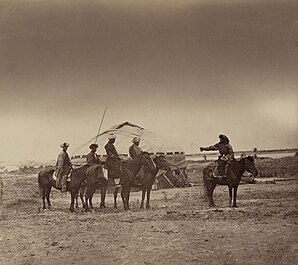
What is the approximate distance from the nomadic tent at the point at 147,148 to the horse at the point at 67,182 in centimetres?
8

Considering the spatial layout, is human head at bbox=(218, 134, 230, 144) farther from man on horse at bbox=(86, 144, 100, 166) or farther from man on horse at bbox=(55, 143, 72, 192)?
man on horse at bbox=(55, 143, 72, 192)

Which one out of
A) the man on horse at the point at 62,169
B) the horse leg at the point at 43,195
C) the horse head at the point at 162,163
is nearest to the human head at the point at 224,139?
the horse head at the point at 162,163

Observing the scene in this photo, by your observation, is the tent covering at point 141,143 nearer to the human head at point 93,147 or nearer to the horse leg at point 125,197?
the human head at point 93,147

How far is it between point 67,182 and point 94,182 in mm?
194

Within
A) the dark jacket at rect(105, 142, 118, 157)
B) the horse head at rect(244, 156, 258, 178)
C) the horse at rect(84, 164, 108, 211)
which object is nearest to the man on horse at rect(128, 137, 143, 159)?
the dark jacket at rect(105, 142, 118, 157)

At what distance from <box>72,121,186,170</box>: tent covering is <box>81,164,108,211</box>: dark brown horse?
111mm

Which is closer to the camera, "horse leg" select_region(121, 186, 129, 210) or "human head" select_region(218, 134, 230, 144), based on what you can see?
"horse leg" select_region(121, 186, 129, 210)

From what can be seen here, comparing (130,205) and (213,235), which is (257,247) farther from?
(130,205)

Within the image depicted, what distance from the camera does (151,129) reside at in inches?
153

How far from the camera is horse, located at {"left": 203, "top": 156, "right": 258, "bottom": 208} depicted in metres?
3.85

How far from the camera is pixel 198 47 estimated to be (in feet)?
13.1

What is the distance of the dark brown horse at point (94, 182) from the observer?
3781 mm

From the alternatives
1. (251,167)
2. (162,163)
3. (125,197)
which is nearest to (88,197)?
(125,197)

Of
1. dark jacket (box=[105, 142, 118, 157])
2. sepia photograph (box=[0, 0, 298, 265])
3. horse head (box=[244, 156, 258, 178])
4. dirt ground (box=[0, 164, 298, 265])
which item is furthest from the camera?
horse head (box=[244, 156, 258, 178])
